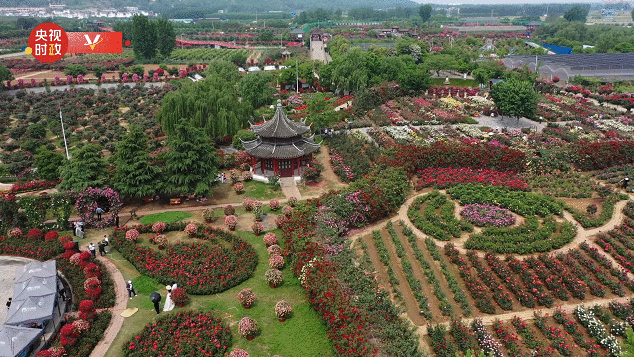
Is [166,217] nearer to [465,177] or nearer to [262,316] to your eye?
[262,316]

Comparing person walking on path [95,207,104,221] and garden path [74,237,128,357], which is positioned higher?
person walking on path [95,207,104,221]

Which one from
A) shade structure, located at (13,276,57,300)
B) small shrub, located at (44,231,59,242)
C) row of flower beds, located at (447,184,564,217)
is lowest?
small shrub, located at (44,231,59,242)

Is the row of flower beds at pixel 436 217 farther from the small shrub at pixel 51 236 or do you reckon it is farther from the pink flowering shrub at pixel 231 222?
the small shrub at pixel 51 236

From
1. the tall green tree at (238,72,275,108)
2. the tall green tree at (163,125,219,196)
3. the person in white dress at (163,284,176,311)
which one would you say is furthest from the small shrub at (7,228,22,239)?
the tall green tree at (238,72,275,108)

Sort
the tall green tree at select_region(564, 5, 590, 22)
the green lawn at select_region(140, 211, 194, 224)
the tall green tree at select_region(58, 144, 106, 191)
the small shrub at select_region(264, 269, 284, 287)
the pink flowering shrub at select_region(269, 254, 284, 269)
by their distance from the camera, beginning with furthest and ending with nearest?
the tall green tree at select_region(564, 5, 590, 22) → the green lawn at select_region(140, 211, 194, 224) → the tall green tree at select_region(58, 144, 106, 191) → the pink flowering shrub at select_region(269, 254, 284, 269) → the small shrub at select_region(264, 269, 284, 287)

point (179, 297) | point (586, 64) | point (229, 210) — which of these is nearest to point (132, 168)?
point (229, 210)

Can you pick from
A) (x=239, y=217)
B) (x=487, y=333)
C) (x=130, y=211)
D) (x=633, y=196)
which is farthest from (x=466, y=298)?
(x=130, y=211)

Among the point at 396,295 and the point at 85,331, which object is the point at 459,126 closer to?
the point at 396,295

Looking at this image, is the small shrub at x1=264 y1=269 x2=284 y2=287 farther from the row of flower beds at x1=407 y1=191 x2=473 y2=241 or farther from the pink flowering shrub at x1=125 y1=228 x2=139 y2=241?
the row of flower beds at x1=407 y1=191 x2=473 y2=241
